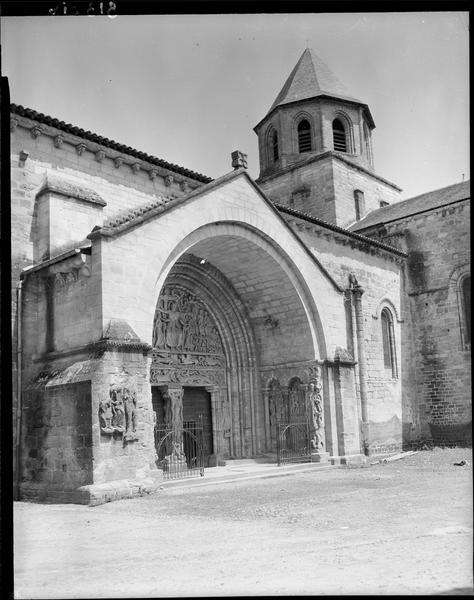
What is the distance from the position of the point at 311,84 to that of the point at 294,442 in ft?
56.4

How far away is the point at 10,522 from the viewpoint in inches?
178

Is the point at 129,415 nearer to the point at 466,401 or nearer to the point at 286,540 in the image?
the point at 286,540

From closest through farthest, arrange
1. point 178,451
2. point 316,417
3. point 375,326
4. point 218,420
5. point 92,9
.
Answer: point 92,9
point 178,451
point 316,417
point 218,420
point 375,326

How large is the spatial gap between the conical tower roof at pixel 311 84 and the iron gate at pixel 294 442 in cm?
1568

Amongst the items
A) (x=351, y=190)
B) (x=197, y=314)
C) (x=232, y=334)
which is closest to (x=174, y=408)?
(x=197, y=314)

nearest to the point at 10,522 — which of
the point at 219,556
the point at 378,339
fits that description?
the point at 219,556

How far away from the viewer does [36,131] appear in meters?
14.1

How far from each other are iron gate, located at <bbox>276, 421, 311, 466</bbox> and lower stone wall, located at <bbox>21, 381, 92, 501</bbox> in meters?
6.58

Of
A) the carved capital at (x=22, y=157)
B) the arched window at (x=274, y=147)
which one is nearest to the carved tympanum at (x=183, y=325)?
the carved capital at (x=22, y=157)

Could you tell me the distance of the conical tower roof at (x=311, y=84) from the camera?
91.0ft

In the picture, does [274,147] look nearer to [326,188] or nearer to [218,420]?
[326,188]

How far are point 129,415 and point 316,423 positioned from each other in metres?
6.71

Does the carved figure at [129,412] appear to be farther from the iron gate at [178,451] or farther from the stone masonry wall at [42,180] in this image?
the stone masonry wall at [42,180]

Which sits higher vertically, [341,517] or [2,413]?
[2,413]
